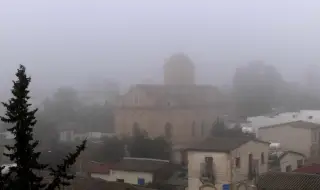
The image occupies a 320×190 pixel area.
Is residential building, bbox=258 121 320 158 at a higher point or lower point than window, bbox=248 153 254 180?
higher

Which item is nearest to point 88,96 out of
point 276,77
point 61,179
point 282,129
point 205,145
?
point 276,77

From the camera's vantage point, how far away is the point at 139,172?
6.39 meters

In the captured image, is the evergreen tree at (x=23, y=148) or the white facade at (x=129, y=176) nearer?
the evergreen tree at (x=23, y=148)

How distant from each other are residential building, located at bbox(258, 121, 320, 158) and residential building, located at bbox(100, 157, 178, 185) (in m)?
1.62

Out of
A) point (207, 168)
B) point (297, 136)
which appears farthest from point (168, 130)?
point (207, 168)

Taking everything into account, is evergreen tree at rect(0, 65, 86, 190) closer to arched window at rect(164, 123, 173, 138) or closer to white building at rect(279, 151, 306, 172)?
white building at rect(279, 151, 306, 172)

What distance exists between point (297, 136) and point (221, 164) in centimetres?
230

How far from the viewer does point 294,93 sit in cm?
1217

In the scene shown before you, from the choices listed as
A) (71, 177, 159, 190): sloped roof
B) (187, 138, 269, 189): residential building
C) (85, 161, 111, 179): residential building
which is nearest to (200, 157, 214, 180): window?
(187, 138, 269, 189): residential building

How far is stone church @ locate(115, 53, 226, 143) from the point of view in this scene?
9.21 m

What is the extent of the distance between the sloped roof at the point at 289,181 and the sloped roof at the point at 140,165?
211 centimetres

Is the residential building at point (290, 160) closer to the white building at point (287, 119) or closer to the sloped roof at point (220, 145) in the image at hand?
the sloped roof at point (220, 145)

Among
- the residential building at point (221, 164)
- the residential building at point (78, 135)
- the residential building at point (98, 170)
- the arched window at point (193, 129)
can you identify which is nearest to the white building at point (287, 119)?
the arched window at point (193, 129)

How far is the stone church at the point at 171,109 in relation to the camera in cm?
921
